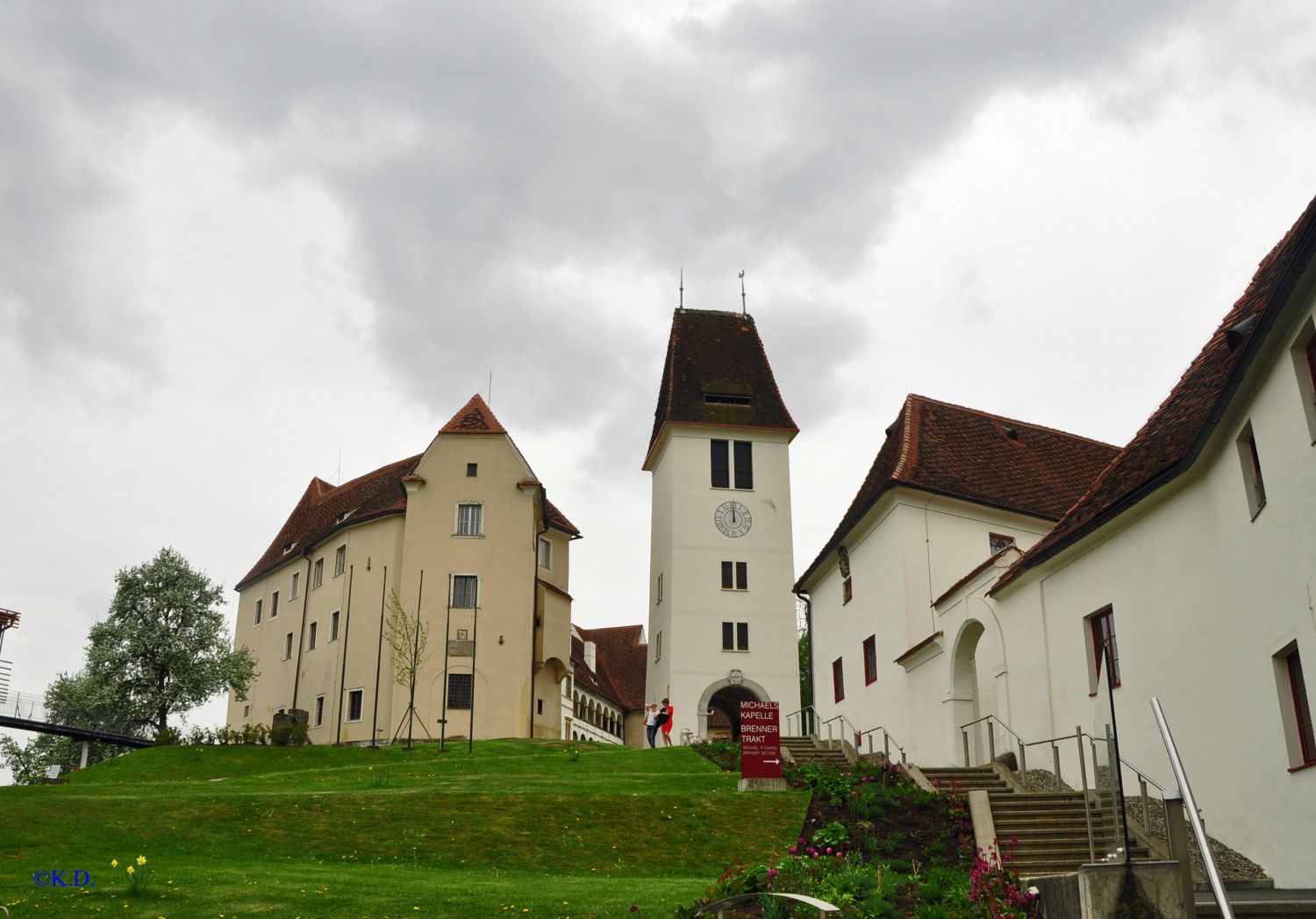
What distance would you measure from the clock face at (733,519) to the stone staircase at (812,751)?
1705cm

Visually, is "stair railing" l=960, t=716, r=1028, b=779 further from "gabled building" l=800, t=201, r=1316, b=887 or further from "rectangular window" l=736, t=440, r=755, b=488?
"rectangular window" l=736, t=440, r=755, b=488

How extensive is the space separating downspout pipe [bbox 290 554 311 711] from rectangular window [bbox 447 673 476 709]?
32.4 feet

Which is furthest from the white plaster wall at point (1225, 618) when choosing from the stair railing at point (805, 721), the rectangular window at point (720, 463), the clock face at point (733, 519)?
the rectangular window at point (720, 463)

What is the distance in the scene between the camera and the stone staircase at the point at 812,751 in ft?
96.1

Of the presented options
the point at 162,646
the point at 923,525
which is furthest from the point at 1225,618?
the point at 162,646

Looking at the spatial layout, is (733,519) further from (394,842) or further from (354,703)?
(394,842)

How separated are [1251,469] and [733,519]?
3584 cm

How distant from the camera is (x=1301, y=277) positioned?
1230 cm

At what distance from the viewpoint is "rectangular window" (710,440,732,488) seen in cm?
5156

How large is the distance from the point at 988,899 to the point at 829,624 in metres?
26.8

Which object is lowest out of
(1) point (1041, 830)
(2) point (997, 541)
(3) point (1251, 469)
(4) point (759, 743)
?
(1) point (1041, 830)

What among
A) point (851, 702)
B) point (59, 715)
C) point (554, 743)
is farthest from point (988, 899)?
point (59, 715)
